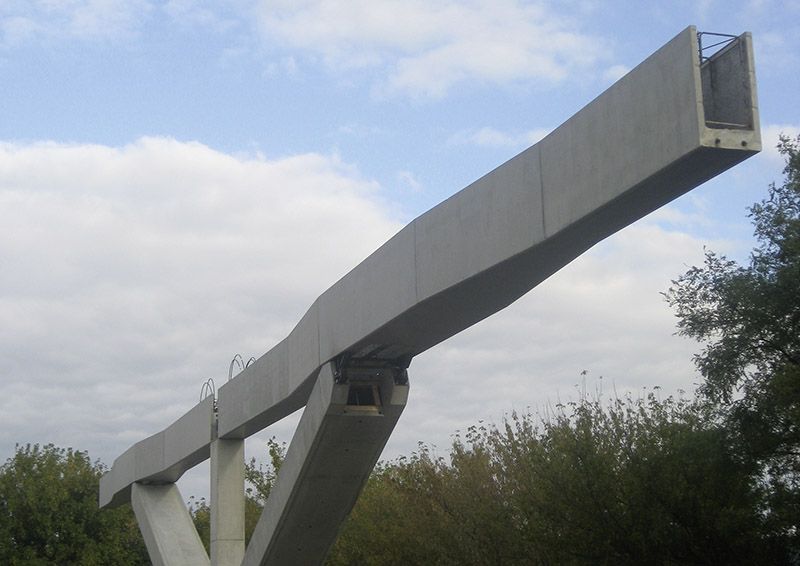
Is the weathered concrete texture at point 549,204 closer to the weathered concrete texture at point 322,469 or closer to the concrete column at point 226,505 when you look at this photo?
the weathered concrete texture at point 322,469

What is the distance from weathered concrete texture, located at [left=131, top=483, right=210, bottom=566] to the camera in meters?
21.2

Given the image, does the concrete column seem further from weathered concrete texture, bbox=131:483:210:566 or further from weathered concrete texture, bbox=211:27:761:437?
weathered concrete texture, bbox=211:27:761:437

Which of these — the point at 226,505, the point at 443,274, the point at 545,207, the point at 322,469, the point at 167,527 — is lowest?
the point at 167,527

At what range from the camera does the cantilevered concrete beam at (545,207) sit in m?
7.61

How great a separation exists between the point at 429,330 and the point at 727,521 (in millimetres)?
7687

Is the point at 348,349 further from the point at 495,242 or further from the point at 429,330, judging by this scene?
the point at 495,242

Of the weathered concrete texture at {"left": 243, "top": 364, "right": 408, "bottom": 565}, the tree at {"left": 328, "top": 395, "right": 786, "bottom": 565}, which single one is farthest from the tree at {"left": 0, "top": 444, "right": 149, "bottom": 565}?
the weathered concrete texture at {"left": 243, "top": 364, "right": 408, "bottom": 565}

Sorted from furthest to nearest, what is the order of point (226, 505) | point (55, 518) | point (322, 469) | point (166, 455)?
point (55, 518) < point (166, 455) < point (226, 505) < point (322, 469)

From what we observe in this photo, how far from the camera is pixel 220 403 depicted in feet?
59.1

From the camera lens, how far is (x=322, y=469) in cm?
1388

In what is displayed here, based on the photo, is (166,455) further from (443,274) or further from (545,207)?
(545,207)

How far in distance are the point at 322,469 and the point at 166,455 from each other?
7.86 metres

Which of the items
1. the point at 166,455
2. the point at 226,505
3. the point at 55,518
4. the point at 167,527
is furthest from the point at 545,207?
the point at 55,518

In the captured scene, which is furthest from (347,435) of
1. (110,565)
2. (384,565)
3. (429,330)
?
(110,565)
